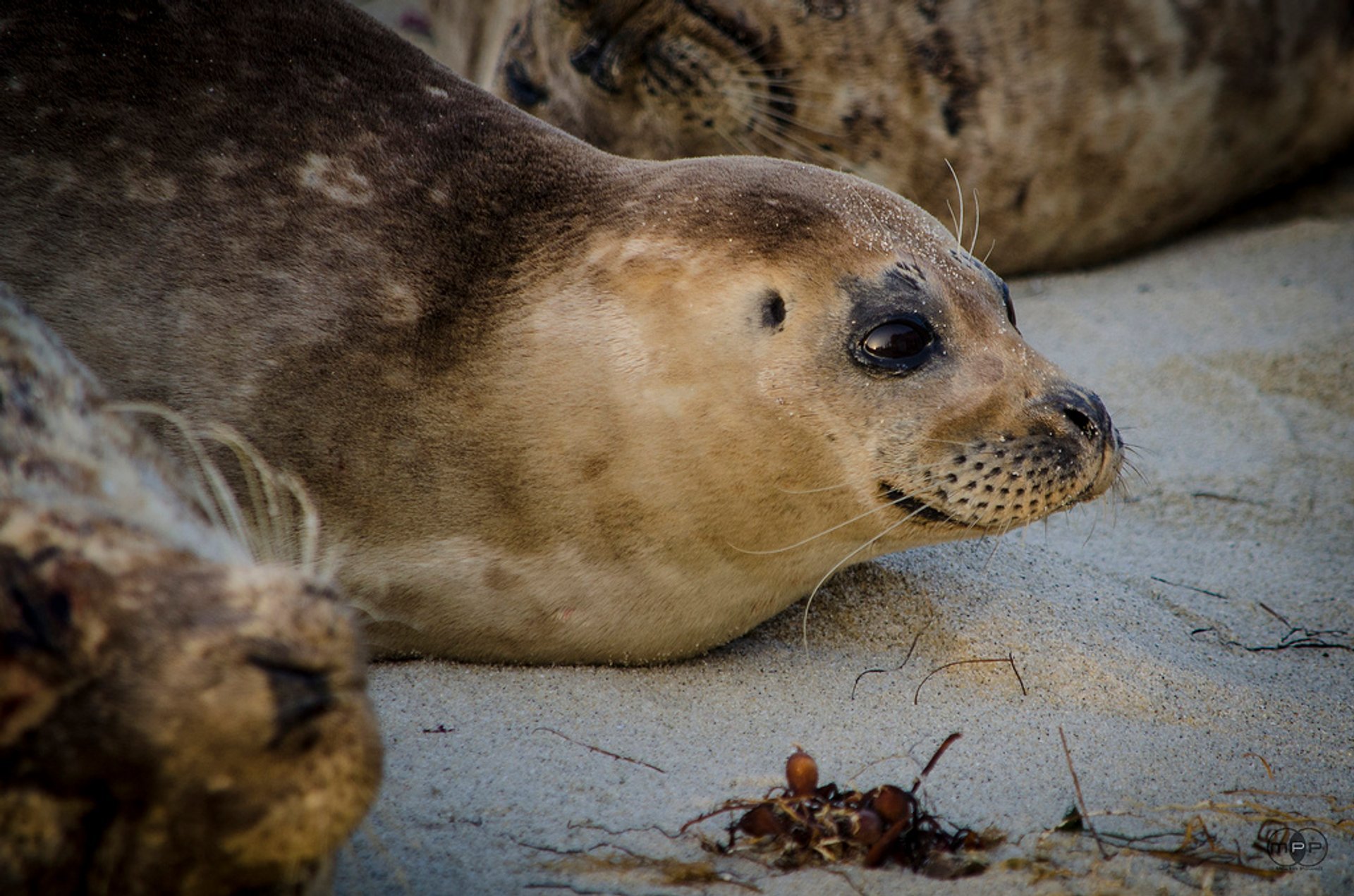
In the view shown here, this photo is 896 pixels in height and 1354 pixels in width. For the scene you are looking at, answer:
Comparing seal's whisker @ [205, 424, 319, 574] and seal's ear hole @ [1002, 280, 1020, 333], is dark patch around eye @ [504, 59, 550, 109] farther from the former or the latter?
seal's whisker @ [205, 424, 319, 574]

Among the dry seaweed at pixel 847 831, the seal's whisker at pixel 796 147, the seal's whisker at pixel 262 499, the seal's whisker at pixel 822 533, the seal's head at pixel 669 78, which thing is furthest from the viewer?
the seal's whisker at pixel 796 147

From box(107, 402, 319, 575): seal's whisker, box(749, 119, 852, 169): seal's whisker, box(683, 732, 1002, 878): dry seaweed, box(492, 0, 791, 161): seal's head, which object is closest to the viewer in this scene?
box(683, 732, 1002, 878): dry seaweed

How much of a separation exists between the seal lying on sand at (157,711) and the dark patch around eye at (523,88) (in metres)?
3.30

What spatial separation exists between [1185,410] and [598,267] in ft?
7.42

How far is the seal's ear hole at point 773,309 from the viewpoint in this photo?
8.23 ft

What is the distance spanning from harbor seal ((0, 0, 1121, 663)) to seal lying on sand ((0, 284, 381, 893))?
1046 millimetres

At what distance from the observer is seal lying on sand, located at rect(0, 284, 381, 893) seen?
1.29 meters

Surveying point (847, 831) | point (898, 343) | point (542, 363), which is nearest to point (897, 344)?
point (898, 343)

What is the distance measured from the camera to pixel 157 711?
1.32 meters

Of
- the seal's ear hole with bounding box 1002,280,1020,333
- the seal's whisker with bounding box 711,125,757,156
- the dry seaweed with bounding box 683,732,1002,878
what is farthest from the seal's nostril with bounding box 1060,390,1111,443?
the seal's whisker with bounding box 711,125,757,156

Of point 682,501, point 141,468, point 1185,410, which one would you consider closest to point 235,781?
point 141,468

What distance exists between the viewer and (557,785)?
7.16 ft

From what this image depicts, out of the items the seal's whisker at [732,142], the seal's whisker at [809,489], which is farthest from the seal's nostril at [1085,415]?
the seal's whisker at [732,142]

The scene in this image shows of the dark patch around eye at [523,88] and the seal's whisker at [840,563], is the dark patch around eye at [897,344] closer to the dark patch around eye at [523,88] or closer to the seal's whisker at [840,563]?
the seal's whisker at [840,563]
